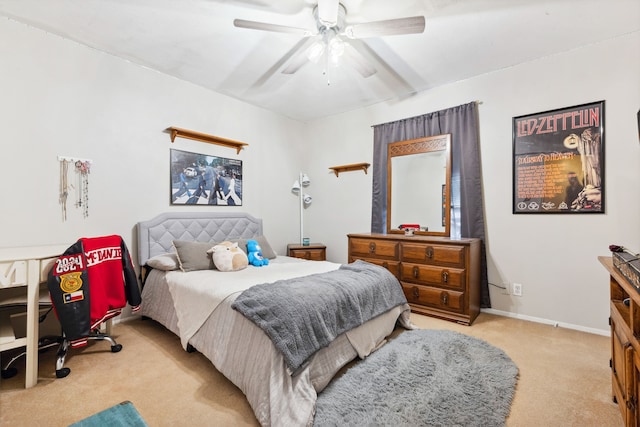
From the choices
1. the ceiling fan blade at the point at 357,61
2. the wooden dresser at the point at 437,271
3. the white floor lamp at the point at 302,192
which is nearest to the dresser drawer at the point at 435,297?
the wooden dresser at the point at 437,271

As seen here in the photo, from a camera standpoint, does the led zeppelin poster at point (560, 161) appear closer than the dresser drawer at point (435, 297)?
Yes

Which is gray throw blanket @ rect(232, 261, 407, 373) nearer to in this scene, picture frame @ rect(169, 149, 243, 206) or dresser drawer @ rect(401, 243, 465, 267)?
dresser drawer @ rect(401, 243, 465, 267)

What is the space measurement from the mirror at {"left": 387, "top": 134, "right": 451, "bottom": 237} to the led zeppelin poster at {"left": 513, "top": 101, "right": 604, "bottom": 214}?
2.37ft

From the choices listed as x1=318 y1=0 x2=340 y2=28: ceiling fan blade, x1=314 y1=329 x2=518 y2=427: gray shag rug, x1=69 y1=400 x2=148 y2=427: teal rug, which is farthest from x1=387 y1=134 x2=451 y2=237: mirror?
x1=69 y1=400 x2=148 y2=427: teal rug

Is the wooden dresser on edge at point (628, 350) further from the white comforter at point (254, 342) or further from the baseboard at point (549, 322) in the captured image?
the baseboard at point (549, 322)

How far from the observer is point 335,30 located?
2.26 m

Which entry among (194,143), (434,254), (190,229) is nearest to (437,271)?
(434,254)

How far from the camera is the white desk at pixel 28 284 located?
71.2 inches

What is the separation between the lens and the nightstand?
417cm

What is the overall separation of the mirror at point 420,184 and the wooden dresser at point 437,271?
0.48 metres

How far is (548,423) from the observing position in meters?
1.54

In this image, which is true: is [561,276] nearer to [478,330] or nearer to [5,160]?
[478,330]

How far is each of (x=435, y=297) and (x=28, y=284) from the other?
11.2 ft

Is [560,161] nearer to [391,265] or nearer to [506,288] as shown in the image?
[506,288]
